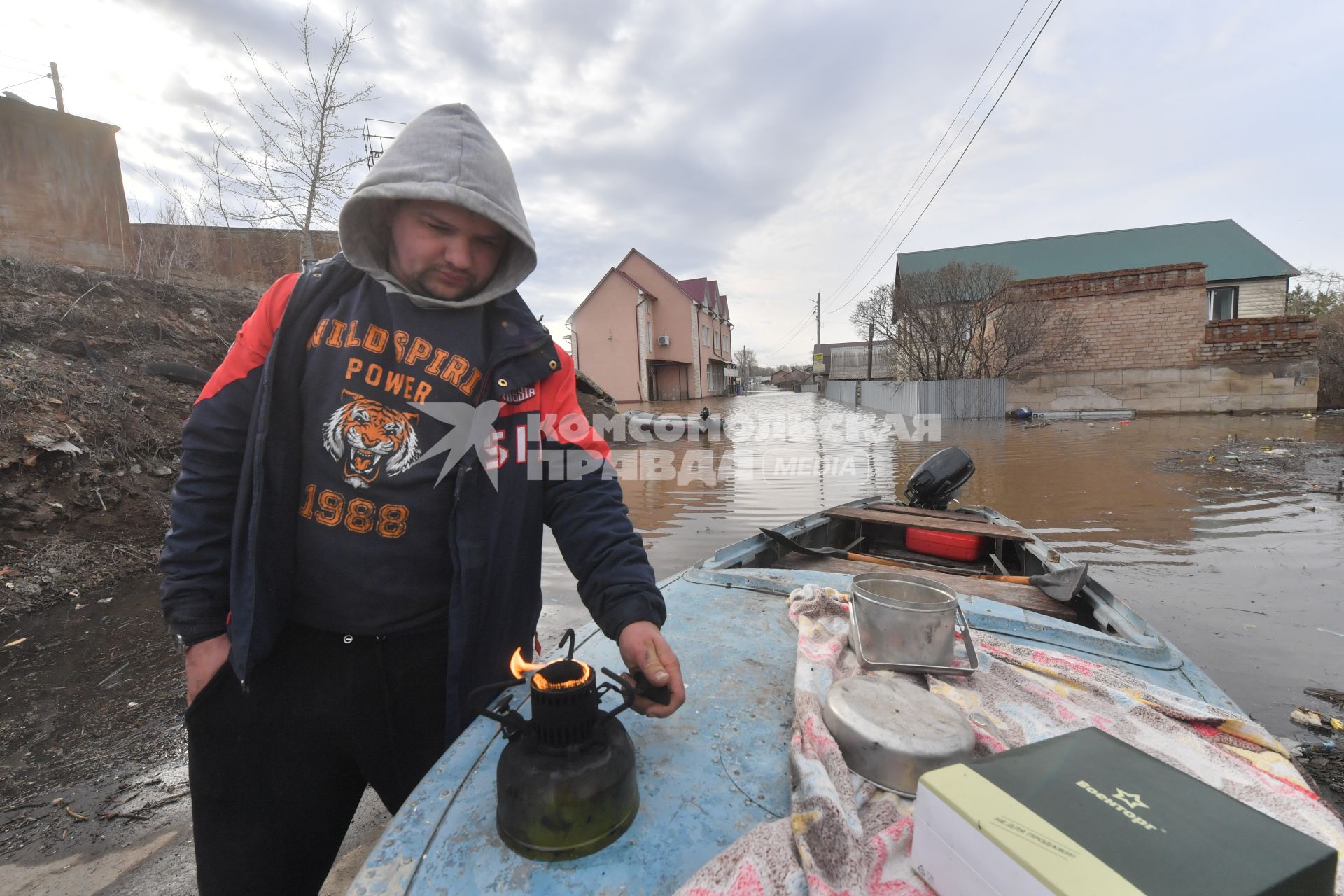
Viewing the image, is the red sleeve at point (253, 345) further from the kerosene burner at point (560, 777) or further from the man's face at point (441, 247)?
the kerosene burner at point (560, 777)

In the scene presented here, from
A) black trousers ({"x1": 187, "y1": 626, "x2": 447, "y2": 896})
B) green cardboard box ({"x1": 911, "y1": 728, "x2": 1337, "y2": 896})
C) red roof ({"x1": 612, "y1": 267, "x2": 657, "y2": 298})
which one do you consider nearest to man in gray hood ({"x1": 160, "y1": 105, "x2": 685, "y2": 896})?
black trousers ({"x1": 187, "y1": 626, "x2": 447, "y2": 896})

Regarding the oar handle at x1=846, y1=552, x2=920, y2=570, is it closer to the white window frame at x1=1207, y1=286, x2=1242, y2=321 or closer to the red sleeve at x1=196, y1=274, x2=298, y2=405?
the red sleeve at x1=196, y1=274, x2=298, y2=405

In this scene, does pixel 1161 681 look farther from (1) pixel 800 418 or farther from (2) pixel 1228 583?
(1) pixel 800 418

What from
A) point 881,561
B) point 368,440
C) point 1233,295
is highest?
point 1233,295

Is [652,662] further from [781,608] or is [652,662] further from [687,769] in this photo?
[781,608]

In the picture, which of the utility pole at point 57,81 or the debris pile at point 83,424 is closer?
the debris pile at point 83,424

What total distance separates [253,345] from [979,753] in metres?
1.85

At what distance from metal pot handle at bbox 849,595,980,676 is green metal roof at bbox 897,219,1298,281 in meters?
24.6

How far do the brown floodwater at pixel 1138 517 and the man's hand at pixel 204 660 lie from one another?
3138 millimetres

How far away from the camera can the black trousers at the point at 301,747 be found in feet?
3.93

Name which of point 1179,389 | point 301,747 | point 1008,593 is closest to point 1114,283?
point 1179,389

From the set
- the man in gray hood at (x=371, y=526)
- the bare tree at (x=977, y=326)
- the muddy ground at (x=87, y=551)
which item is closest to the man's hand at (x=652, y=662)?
the man in gray hood at (x=371, y=526)

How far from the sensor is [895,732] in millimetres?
1118

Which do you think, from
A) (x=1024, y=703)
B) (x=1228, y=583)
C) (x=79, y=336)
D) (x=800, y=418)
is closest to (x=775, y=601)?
(x=1024, y=703)
